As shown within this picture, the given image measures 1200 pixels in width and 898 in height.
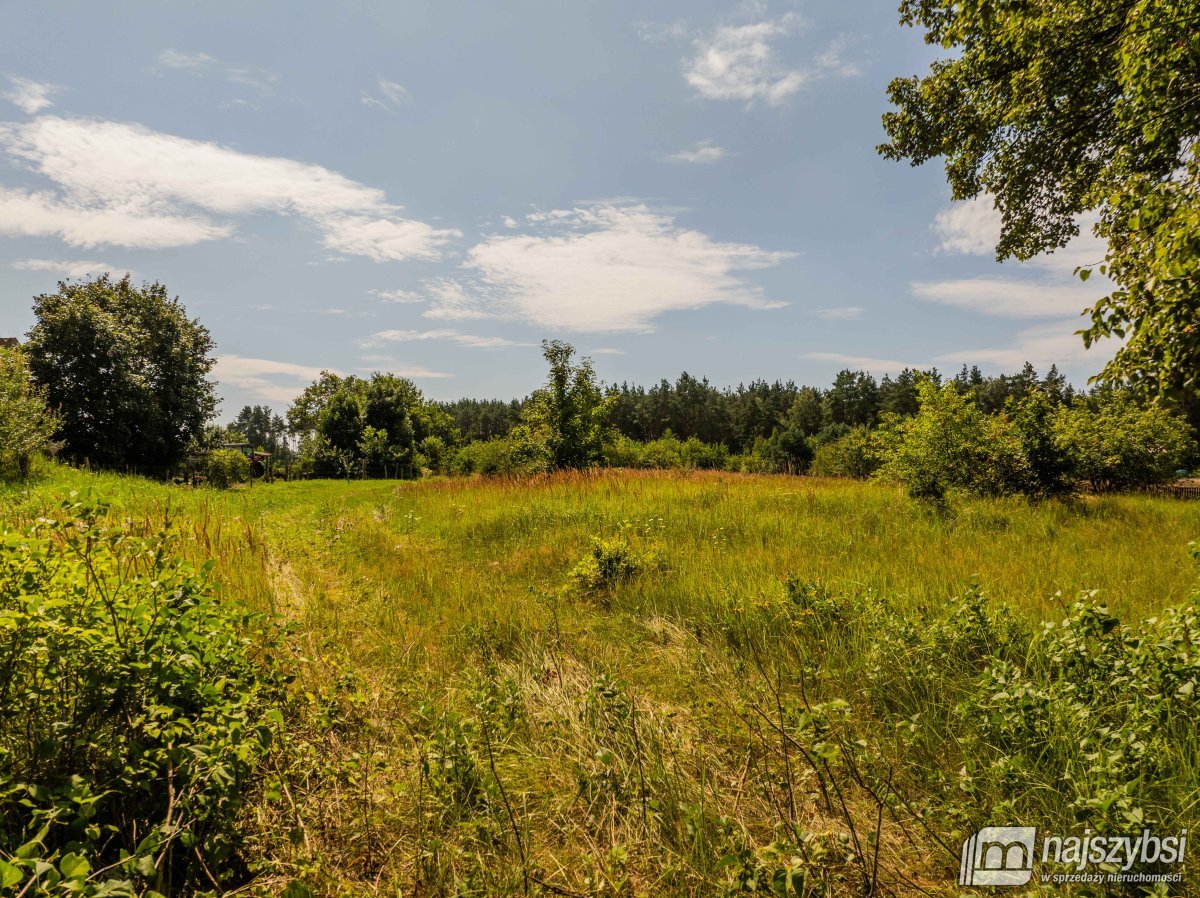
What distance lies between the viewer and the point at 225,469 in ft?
77.4

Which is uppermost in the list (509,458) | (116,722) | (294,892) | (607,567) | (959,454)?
(959,454)

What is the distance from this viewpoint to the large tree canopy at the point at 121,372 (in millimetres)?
21375

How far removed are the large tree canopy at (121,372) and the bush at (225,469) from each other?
8.61ft

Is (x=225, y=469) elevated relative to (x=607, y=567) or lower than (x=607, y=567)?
lower

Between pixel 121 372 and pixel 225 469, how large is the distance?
6189 mm

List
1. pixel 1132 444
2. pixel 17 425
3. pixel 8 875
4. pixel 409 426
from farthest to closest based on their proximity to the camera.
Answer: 1. pixel 409 426
2. pixel 1132 444
3. pixel 17 425
4. pixel 8 875

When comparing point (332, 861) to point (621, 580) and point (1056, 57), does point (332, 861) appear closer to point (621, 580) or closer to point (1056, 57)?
point (621, 580)

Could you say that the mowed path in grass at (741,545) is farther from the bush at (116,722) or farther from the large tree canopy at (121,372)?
the large tree canopy at (121,372)

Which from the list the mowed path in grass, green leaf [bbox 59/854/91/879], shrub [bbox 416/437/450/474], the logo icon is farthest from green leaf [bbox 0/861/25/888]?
shrub [bbox 416/437/450/474]

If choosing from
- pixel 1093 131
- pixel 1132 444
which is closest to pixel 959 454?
pixel 1093 131

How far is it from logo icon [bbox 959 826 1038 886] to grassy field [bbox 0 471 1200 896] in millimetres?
66

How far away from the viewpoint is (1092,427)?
17156 mm

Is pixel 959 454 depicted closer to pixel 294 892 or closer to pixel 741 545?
pixel 741 545

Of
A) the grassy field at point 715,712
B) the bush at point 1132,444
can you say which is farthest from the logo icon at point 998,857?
the bush at point 1132,444
